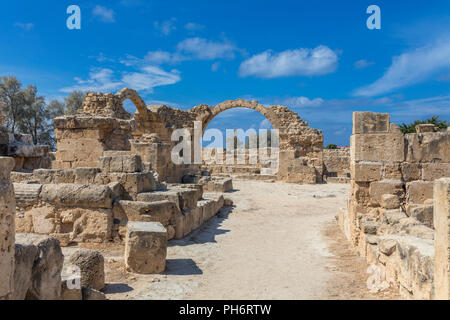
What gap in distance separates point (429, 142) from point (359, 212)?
1599 millimetres

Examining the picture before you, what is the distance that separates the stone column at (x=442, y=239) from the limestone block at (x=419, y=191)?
3.59 metres

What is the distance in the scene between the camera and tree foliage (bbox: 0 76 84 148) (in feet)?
78.8

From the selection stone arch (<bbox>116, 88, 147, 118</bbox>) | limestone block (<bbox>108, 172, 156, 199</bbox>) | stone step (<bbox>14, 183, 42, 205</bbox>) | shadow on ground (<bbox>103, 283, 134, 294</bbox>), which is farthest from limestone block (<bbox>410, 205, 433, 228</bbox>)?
stone arch (<bbox>116, 88, 147, 118</bbox>)

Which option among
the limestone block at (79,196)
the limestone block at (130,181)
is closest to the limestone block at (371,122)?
the limestone block at (130,181)

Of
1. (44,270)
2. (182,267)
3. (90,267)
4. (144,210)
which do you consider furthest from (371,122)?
(44,270)

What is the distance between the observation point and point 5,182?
2107 mm

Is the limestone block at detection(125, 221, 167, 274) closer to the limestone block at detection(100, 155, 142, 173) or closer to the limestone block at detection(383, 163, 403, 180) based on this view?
the limestone block at detection(100, 155, 142, 173)

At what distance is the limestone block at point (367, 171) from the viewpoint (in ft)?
19.4

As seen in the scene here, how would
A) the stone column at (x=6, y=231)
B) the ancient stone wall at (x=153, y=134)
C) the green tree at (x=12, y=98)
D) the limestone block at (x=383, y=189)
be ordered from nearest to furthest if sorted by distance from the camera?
the stone column at (x=6, y=231)
the limestone block at (x=383, y=189)
the ancient stone wall at (x=153, y=134)
the green tree at (x=12, y=98)

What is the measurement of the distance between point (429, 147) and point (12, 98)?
25.9m

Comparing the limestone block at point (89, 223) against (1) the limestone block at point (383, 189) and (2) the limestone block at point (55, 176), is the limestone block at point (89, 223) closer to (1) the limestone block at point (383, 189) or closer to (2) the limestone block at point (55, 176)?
(2) the limestone block at point (55, 176)

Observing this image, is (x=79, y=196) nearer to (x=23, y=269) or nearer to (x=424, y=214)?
(x=23, y=269)
